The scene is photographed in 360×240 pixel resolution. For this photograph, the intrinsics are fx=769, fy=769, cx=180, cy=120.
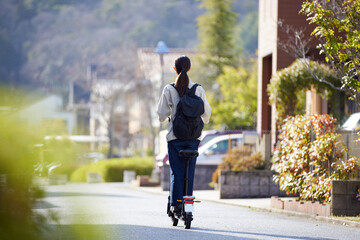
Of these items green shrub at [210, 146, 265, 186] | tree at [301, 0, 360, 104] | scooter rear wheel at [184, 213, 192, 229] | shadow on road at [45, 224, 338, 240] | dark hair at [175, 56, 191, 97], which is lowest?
shadow on road at [45, 224, 338, 240]

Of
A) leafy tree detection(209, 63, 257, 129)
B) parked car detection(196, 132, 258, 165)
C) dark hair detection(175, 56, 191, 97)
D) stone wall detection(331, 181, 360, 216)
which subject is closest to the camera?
dark hair detection(175, 56, 191, 97)

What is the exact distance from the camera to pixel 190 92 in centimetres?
845

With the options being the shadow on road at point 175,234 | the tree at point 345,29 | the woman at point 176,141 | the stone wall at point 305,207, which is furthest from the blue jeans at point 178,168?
the tree at point 345,29

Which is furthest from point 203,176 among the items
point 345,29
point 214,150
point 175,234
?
point 175,234

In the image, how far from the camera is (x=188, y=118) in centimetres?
828

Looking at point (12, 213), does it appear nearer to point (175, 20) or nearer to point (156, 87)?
point (156, 87)

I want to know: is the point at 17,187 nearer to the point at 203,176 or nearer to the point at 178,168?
the point at 178,168

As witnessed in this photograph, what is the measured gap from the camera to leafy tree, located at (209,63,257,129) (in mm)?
38125

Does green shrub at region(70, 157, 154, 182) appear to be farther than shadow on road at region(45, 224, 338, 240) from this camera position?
Yes

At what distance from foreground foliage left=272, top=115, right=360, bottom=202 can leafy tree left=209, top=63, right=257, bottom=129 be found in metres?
23.9

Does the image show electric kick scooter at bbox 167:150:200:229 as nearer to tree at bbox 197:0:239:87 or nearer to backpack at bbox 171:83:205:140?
backpack at bbox 171:83:205:140

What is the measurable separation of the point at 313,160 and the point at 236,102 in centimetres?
2643

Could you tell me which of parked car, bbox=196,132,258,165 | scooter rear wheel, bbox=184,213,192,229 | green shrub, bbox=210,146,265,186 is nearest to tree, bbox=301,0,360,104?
scooter rear wheel, bbox=184,213,192,229

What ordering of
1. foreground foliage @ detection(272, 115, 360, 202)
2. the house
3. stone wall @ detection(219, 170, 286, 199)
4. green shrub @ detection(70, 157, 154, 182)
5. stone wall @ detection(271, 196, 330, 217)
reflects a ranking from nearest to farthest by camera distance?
stone wall @ detection(271, 196, 330, 217) → foreground foliage @ detection(272, 115, 360, 202) → stone wall @ detection(219, 170, 286, 199) → the house → green shrub @ detection(70, 157, 154, 182)
